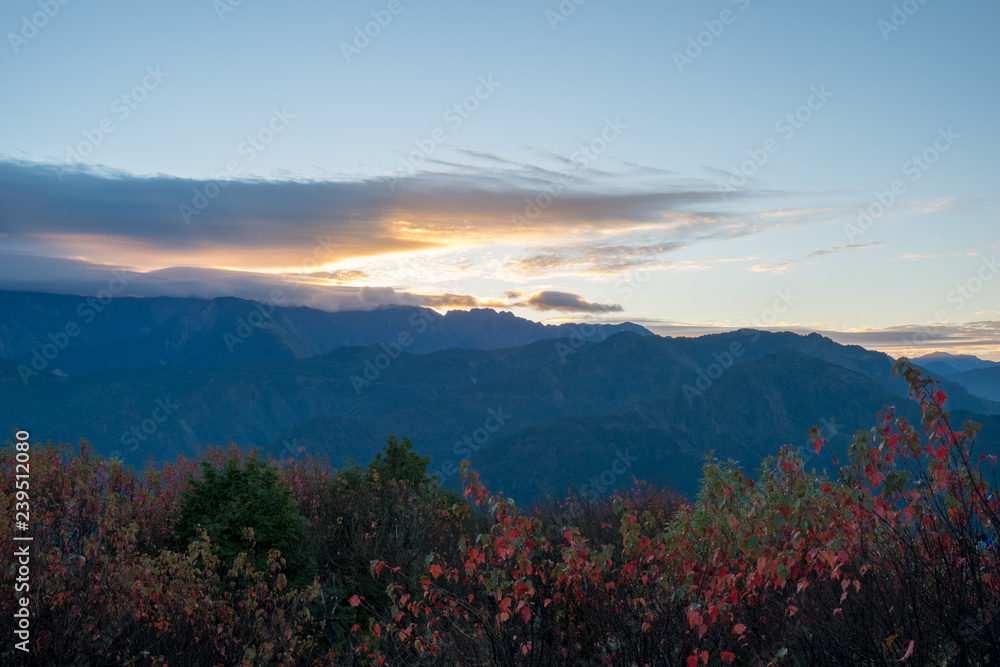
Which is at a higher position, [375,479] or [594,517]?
[375,479]

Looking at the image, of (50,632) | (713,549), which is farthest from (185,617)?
(713,549)

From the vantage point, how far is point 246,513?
58.4 ft

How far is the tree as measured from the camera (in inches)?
686

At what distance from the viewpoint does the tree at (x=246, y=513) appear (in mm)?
17422

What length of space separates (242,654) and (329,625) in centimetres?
846

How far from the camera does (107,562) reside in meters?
10.4

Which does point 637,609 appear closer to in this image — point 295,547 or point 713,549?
point 713,549
